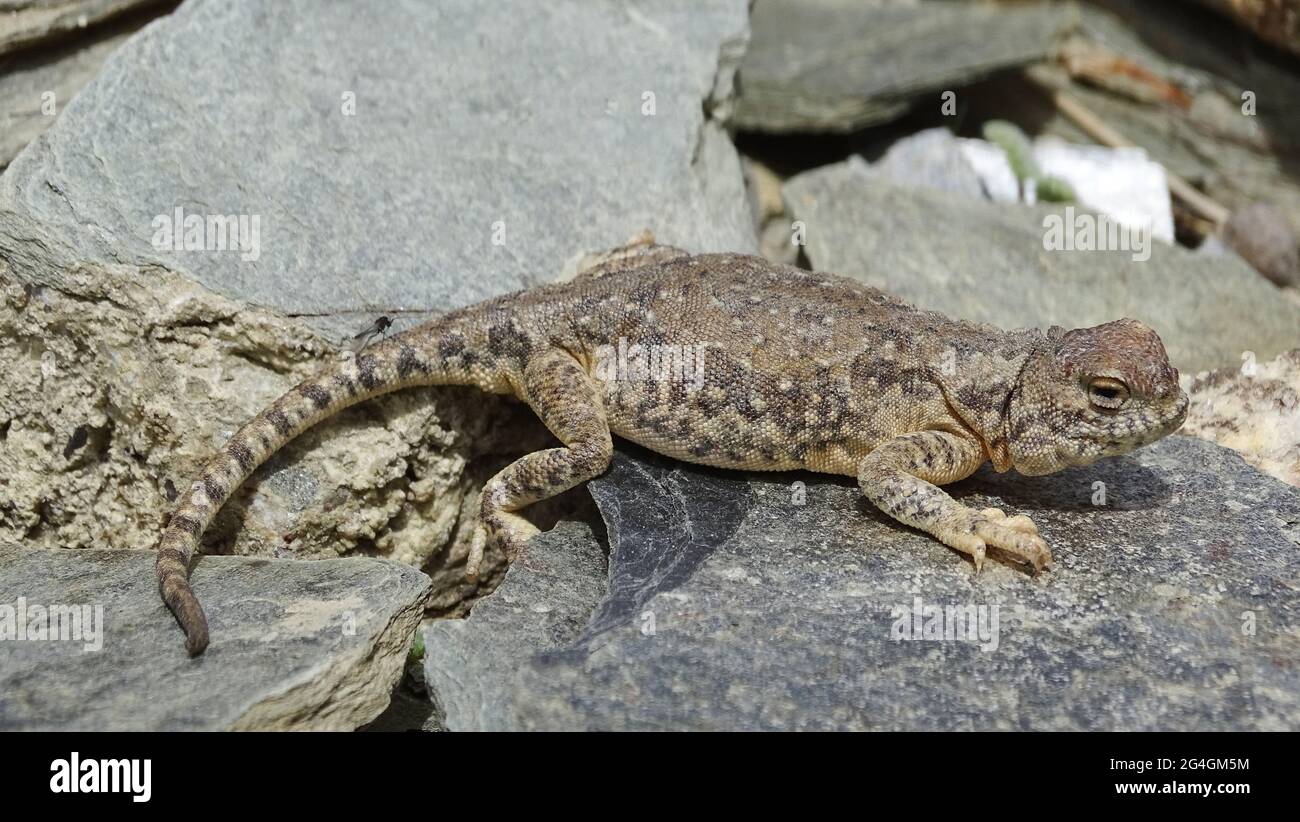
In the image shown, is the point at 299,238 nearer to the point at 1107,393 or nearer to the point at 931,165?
the point at 1107,393

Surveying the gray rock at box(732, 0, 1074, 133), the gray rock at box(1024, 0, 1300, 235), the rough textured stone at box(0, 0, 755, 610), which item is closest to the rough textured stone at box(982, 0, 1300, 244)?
the gray rock at box(1024, 0, 1300, 235)

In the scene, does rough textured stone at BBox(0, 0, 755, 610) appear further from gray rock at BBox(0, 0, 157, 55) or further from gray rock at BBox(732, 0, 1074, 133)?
gray rock at BBox(732, 0, 1074, 133)

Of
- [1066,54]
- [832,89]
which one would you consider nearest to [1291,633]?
[832,89]

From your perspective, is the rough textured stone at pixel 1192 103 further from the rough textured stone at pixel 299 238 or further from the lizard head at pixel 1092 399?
the lizard head at pixel 1092 399

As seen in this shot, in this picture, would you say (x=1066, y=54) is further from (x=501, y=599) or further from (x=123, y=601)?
(x=123, y=601)

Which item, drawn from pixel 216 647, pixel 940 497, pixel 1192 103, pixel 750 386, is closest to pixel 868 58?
pixel 1192 103

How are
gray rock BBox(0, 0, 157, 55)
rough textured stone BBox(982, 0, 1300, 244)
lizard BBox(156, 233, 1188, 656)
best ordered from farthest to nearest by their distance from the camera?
rough textured stone BBox(982, 0, 1300, 244), gray rock BBox(0, 0, 157, 55), lizard BBox(156, 233, 1188, 656)

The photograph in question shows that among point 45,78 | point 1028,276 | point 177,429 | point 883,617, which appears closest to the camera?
point 883,617
